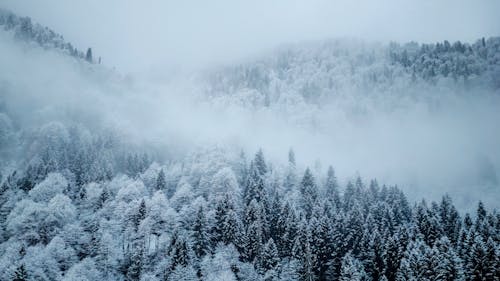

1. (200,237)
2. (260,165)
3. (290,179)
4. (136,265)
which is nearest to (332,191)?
(290,179)

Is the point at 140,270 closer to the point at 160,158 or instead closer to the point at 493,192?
the point at 160,158

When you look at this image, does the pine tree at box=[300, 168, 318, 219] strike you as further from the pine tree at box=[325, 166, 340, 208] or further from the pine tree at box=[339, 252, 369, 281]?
the pine tree at box=[339, 252, 369, 281]

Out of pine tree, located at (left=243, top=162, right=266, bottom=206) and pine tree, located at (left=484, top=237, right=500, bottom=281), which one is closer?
pine tree, located at (left=484, top=237, right=500, bottom=281)

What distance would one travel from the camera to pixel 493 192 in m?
175

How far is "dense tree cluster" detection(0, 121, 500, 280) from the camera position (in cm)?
8150

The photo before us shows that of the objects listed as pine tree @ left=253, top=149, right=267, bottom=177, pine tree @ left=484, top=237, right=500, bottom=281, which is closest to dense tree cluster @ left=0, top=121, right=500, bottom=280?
pine tree @ left=484, top=237, right=500, bottom=281

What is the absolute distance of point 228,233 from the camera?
96750mm

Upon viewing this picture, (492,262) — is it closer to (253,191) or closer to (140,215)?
(253,191)

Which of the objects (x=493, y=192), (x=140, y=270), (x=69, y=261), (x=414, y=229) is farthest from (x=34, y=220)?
(x=493, y=192)

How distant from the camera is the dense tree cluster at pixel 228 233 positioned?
81.5 metres

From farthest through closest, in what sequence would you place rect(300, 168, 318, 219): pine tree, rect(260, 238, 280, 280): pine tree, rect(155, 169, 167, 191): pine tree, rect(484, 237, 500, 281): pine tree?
rect(155, 169, 167, 191): pine tree < rect(300, 168, 318, 219): pine tree < rect(260, 238, 280, 280): pine tree < rect(484, 237, 500, 281): pine tree

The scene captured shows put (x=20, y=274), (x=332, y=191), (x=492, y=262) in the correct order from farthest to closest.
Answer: (x=332, y=191) → (x=20, y=274) → (x=492, y=262)

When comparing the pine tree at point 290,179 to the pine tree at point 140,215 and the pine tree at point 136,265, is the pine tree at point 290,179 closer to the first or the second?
the pine tree at point 140,215

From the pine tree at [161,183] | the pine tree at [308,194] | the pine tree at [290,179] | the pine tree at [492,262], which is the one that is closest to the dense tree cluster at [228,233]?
the pine tree at [492,262]
